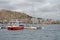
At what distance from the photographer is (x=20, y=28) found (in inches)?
6895

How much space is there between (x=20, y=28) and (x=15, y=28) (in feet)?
25.6

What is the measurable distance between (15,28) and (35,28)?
642 inches

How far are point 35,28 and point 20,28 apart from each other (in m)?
12.8

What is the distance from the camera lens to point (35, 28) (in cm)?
17162

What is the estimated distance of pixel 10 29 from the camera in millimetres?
167250

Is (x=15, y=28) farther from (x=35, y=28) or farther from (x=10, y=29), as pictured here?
(x=35, y=28)

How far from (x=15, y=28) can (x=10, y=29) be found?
13.4 feet

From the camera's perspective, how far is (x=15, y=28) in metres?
168

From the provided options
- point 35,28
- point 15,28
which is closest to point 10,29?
point 15,28

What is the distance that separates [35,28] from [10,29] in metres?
20.3
